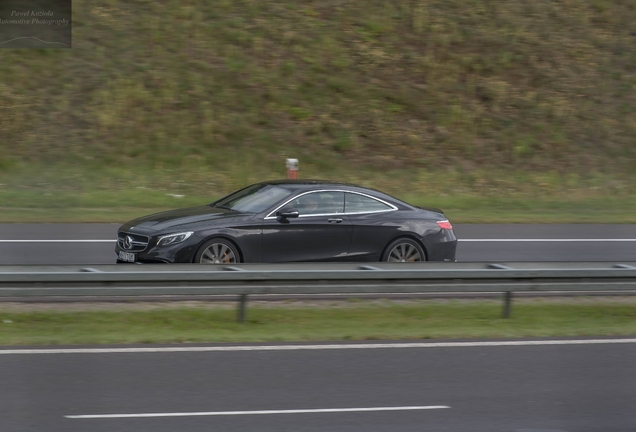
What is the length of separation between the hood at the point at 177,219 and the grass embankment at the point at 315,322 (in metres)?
1.48

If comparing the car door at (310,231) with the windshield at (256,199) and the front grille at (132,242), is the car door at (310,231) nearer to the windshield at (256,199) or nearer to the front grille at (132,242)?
the windshield at (256,199)

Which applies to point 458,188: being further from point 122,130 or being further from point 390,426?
point 390,426

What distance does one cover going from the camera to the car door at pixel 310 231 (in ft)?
40.4

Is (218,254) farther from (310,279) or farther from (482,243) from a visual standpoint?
(482,243)

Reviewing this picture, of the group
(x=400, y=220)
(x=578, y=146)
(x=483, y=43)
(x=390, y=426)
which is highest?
(x=483, y=43)

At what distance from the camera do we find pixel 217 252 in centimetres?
1192

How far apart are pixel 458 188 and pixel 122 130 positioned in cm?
992

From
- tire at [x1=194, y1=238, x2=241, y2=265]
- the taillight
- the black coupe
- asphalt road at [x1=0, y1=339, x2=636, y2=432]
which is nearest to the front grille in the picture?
the black coupe

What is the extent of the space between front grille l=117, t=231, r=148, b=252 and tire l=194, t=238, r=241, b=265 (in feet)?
2.39

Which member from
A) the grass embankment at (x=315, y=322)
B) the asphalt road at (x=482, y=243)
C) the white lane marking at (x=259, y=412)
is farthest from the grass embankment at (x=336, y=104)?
the white lane marking at (x=259, y=412)

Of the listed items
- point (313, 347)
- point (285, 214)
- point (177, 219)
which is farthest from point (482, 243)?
point (313, 347)

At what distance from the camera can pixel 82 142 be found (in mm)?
26094

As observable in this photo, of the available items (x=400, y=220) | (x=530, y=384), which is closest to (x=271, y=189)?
(x=400, y=220)

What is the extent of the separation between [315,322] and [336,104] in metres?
19.8
